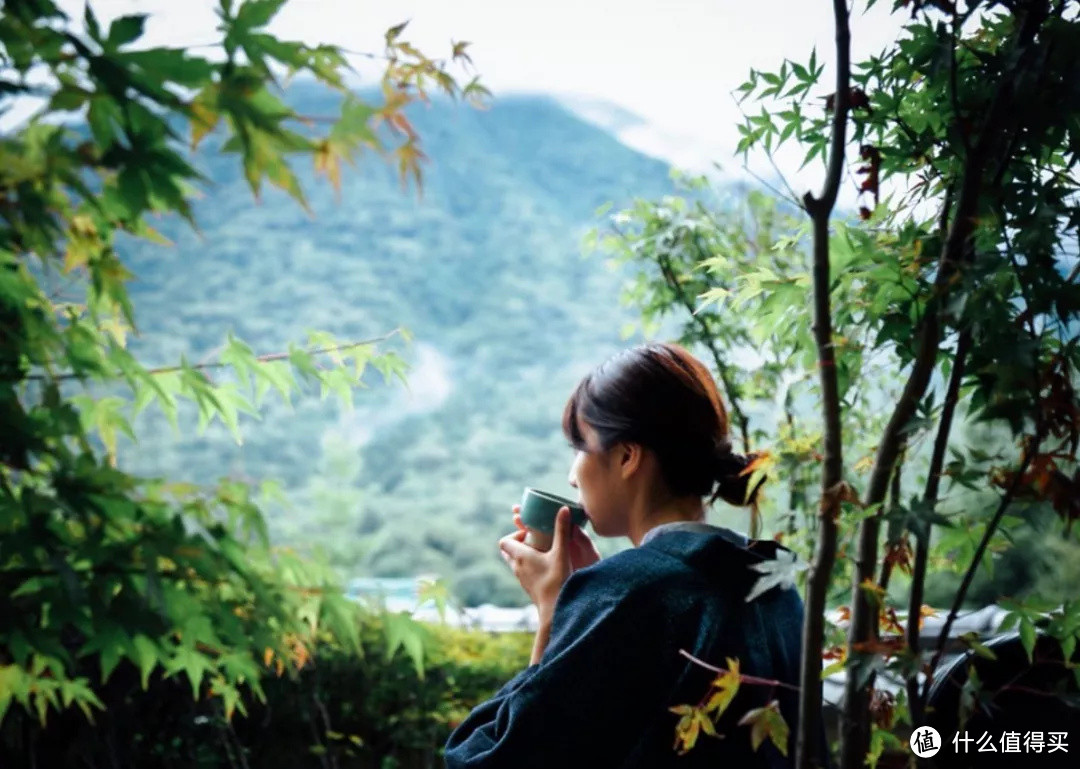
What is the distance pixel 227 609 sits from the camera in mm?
833

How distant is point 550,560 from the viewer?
1.26 m

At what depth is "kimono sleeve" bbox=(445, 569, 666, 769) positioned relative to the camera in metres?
1.05

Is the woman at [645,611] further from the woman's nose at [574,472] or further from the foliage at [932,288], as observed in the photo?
the foliage at [932,288]

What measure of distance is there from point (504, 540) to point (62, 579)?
65 centimetres

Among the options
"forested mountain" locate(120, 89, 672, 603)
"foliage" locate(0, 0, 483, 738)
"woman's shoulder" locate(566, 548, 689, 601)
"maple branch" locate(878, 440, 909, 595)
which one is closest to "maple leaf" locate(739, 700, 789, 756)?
"maple branch" locate(878, 440, 909, 595)

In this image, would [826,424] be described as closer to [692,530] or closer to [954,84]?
[954,84]

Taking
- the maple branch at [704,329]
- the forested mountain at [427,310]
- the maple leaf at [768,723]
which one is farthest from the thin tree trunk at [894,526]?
the forested mountain at [427,310]

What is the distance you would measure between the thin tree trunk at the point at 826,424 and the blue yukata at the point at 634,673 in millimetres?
222

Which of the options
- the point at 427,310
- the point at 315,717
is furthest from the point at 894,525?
the point at 427,310

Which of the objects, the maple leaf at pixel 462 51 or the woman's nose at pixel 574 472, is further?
the woman's nose at pixel 574 472

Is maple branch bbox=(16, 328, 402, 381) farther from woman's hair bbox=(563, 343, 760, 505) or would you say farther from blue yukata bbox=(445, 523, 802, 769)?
blue yukata bbox=(445, 523, 802, 769)

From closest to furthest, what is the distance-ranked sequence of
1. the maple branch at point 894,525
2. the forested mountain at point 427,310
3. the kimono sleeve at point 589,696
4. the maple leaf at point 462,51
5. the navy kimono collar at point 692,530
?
the maple branch at point 894,525 → the maple leaf at point 462,51 → the kimono sleeve at point 589,696 → the navy kimono collar at point 692,530 → the forested mountain at point 427,310

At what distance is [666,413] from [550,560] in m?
0.23

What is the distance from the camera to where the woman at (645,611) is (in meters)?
1.05
